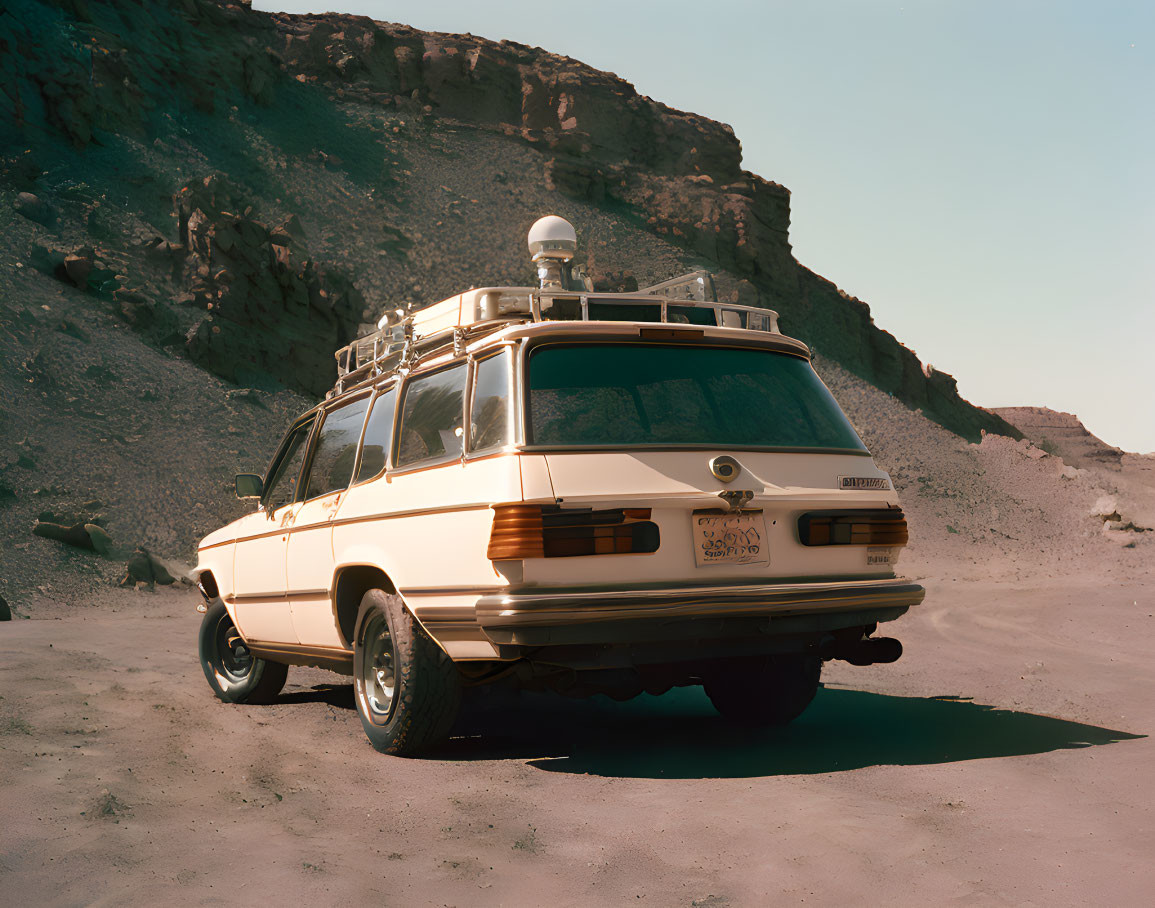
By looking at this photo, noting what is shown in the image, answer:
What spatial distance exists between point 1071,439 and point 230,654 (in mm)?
96883

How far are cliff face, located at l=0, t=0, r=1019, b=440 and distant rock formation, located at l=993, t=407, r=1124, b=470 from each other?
28.5 m

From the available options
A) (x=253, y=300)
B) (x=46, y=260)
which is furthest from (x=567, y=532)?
(x=46, y=260)

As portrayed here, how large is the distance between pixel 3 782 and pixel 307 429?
3.41 m

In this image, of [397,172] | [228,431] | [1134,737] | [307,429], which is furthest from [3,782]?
[397,172]

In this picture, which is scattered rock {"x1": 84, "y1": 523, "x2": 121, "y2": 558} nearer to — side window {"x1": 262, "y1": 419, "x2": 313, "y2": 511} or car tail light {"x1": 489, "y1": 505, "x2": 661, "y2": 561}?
side window {"x1": 262, "y1": 419, "x2": 313, "y2": 511}

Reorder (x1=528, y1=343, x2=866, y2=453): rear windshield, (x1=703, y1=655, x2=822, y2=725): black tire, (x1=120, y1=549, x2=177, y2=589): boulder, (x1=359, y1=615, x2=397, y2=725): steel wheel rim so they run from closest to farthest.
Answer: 1. (x1=528, y1=343, x2=866, y2=453): rear windshield
2. (x1=359, y1=615, x2=397, y2=725): steel wheel rim
3. (x1=703, y1=655, x2=822, y2=725): black tire
4. (x1=120, y1=549, x2=177, y2=589): boulder

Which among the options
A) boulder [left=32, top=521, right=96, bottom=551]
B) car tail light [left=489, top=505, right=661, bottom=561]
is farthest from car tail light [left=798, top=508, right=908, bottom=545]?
boulder [left=32, top=521, right=96, bottom=551]

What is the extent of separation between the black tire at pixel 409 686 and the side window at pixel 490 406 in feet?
3.17

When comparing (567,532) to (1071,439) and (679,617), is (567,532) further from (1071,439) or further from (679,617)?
(1071,439)

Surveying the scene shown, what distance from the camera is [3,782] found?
186 inches

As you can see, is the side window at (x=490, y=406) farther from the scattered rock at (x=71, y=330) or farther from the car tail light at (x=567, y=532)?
the scattered rock at (x=71, y=330)

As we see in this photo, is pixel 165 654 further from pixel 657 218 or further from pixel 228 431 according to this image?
pixel 657 218

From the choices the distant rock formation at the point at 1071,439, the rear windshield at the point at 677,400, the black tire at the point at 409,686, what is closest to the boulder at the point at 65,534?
the black tire at the point at 409,686

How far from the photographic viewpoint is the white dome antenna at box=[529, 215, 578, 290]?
6965 millimetres
